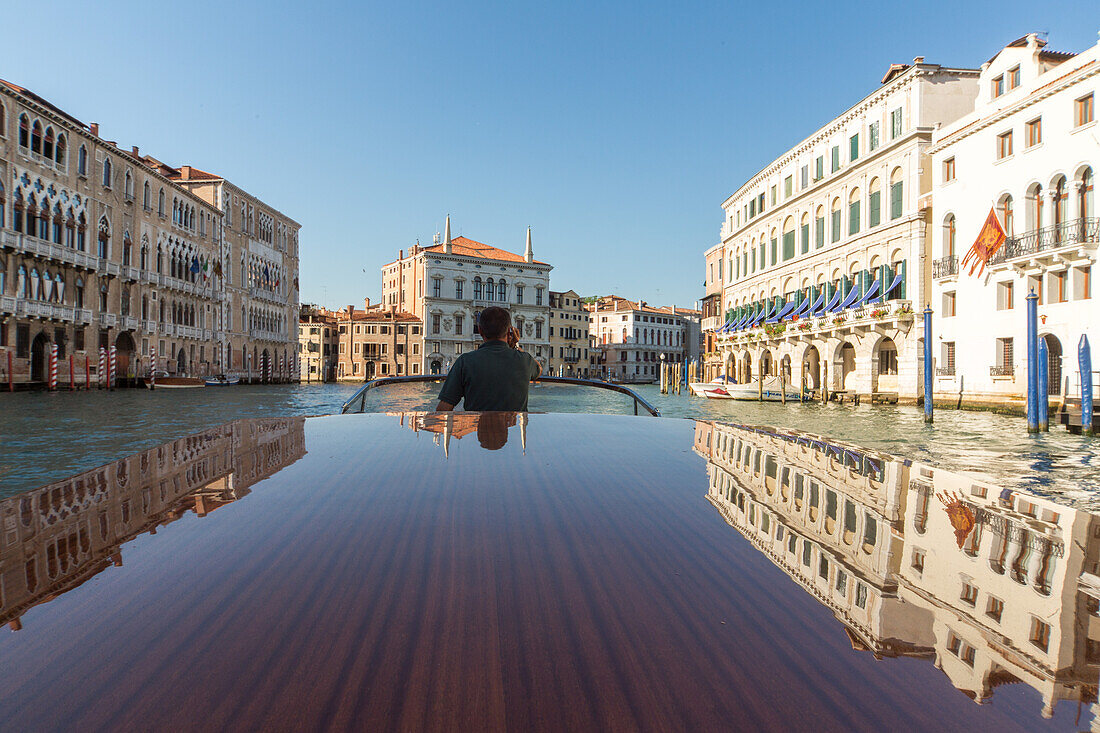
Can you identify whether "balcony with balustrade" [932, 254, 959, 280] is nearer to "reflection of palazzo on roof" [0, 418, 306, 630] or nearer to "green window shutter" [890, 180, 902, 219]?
"green window shutter" [890, 180, 902, 219]

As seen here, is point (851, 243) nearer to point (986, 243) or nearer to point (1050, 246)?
point (986, 243)

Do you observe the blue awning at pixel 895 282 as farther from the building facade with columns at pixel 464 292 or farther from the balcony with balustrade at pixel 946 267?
the building facade with columns at pixel 464 292

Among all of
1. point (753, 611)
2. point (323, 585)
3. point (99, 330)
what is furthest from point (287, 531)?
point (99, 330)

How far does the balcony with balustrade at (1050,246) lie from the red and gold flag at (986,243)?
6.8 inches

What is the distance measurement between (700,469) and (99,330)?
30735 mm

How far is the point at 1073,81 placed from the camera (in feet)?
47.4

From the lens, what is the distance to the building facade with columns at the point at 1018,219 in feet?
47.8

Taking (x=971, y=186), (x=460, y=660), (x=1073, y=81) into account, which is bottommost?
(x=460, y=660)

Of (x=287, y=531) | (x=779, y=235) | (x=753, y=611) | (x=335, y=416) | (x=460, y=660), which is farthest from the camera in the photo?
(x=779, y=235)

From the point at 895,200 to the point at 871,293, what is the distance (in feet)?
Answer: 9.89

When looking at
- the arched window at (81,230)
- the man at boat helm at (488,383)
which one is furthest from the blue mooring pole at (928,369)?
the arched window at (81,230)

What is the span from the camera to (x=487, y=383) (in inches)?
120

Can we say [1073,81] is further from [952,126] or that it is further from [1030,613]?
[1030,613]

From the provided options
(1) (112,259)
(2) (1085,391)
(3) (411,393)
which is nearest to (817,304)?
(2) (1085,391)
